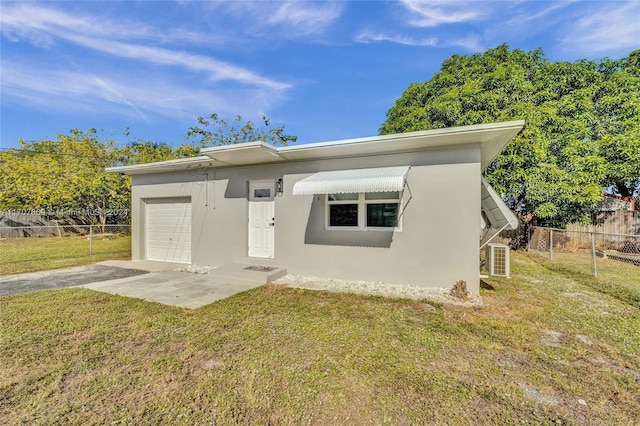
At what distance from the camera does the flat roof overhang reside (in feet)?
21.5

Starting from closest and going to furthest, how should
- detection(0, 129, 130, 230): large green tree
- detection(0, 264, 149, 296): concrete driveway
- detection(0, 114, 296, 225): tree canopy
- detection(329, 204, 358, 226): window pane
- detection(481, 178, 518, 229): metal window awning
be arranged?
1. detection(481, 178, 518, 229): metal window awning
2. detection(0, 264, 149, 296): concrete driveway
3. detection(329, 204, 358, 226): window pane
4. detection(0, 129, 130, 230): large green tree
5. detection(0, 114, 296, 225): tree canopy

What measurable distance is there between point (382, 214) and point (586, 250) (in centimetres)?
1423

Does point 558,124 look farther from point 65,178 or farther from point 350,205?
point 65,178

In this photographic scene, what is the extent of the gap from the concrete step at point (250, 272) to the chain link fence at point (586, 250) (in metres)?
10.9

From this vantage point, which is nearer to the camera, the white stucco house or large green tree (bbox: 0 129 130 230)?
the white stucco house

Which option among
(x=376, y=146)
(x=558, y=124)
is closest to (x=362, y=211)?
(x=376, y=146)

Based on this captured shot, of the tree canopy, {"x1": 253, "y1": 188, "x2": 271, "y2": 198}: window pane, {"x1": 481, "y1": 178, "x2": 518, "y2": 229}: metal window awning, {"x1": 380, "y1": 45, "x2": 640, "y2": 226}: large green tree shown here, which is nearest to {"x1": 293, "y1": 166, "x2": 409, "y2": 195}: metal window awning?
{"x1": 253, "y1": 188, "x2": 271, "y2": 198}: window pane

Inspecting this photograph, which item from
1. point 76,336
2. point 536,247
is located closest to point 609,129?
point 536,247

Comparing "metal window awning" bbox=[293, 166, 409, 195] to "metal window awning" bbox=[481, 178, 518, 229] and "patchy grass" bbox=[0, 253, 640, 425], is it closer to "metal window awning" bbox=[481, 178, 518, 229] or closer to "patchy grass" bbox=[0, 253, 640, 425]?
"metal window awning" bbox=[481, 178, 518, 229]

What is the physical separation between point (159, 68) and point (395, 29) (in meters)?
11.2

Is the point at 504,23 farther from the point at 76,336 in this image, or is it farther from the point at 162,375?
the point at 76,336

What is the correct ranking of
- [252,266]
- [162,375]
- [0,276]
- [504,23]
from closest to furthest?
1. [162,375]
2. [0,276]
3. [252,266]
4. [504,23]

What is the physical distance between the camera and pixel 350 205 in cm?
871

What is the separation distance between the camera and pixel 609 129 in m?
14.6
